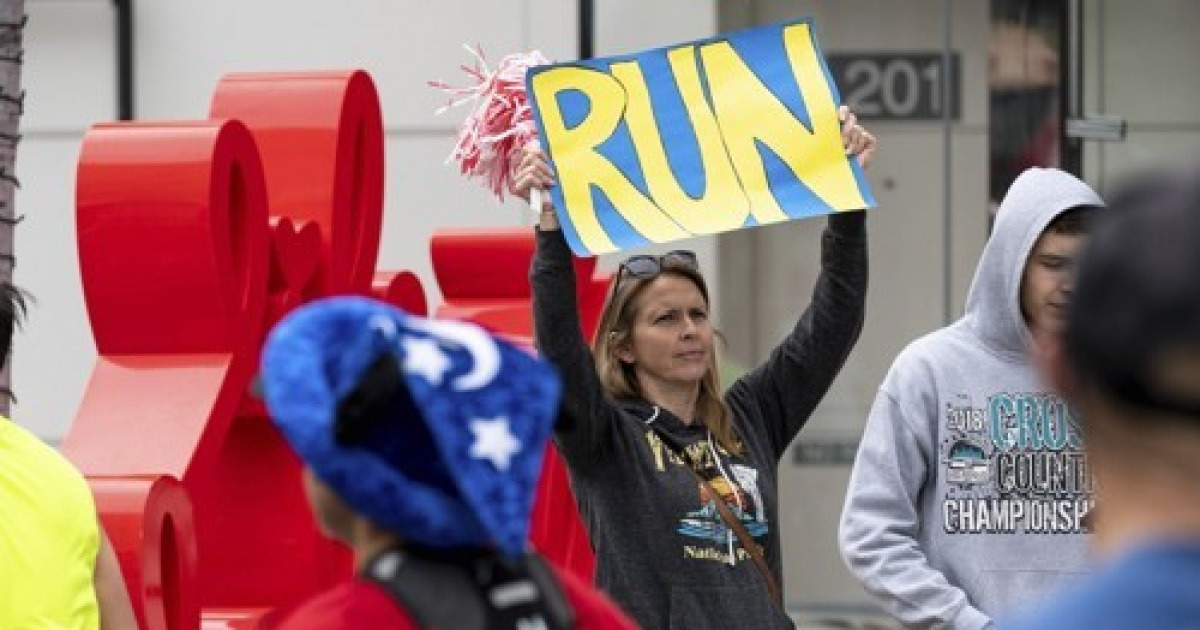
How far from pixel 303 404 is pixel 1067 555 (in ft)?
8.17

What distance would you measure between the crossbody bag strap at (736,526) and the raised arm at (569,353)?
13cm

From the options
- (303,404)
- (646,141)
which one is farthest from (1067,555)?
(303,404)

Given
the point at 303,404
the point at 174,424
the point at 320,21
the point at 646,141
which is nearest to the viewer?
the point at 303,404

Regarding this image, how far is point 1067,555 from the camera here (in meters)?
4.56

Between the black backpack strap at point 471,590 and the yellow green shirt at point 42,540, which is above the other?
the black backpack strap at point 471,590

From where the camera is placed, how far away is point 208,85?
11.4 meters

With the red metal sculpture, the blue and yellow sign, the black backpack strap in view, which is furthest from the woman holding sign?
the black backpack strap

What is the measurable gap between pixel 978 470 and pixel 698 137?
1.00 meters

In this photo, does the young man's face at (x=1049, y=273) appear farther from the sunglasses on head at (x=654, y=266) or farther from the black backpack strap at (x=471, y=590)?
the black backpack strap at (x=471, y=590)

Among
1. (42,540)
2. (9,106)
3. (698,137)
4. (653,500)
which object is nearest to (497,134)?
(698,137)

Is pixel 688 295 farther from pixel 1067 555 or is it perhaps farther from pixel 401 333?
pixel 401 333

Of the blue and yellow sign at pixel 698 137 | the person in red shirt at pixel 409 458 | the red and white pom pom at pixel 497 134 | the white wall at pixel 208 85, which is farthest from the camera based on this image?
the white wall at pixel 208 85

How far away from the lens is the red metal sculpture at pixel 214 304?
5484mm

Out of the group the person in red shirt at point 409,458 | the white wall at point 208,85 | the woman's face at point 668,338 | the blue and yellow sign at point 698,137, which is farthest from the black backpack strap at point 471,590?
the white wall at point 208,85
